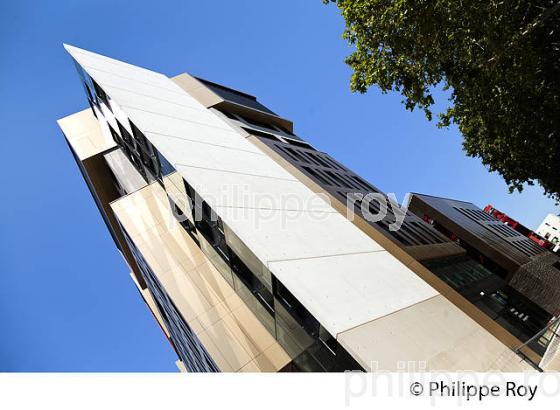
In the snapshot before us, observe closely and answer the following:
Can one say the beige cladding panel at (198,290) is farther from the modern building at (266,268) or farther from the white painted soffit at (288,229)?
the white painted soffit at (288,229)

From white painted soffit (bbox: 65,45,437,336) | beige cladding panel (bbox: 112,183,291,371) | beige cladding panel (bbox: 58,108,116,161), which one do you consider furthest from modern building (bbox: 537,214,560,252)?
beige cladding panel (bbox: 58,108,116,161)

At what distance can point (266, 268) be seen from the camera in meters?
6.09

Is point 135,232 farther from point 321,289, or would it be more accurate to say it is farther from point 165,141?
point 321,289

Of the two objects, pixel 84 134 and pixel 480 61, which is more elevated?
pixel 480 61

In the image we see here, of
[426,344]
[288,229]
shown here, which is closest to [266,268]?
[288,229]

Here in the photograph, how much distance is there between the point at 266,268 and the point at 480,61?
43.1ft

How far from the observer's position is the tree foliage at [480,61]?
11172 millimetres

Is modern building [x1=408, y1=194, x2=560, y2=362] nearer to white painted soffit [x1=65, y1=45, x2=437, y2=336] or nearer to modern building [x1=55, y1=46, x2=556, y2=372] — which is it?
white painted soffit [x1=65, y1=45, x2=437, y2=336]

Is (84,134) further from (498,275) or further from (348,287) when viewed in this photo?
(498,275)

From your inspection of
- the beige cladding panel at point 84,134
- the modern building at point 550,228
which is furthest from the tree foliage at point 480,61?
the modern building at point 550,228

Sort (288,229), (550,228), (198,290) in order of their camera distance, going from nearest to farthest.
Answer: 1. (288,229)
2. (198,290)
3. (550,228)

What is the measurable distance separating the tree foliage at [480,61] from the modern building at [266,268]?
7675mm
